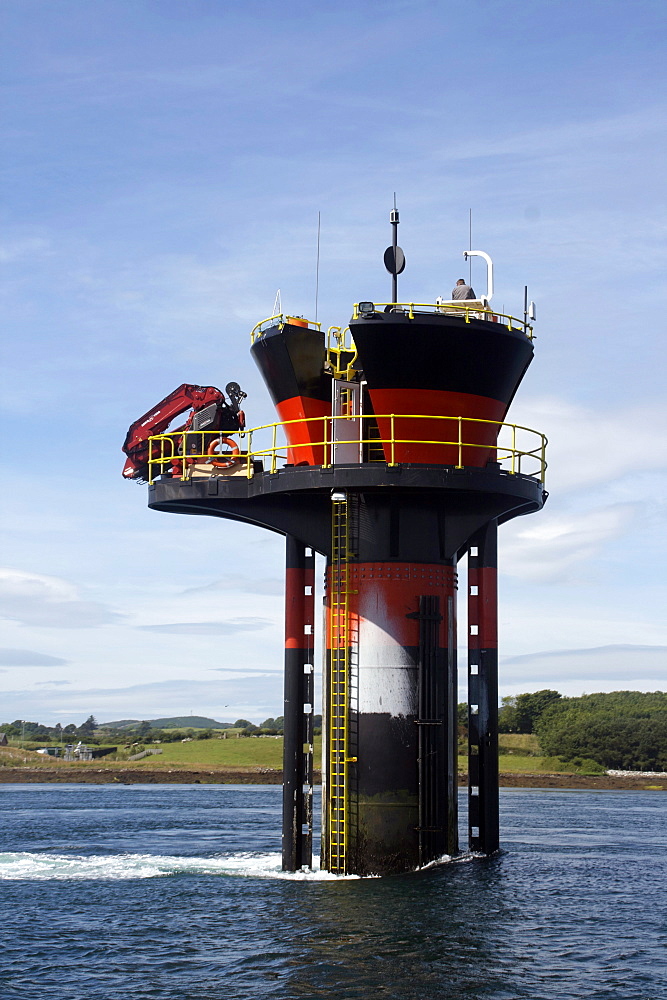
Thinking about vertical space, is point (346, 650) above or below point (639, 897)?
above

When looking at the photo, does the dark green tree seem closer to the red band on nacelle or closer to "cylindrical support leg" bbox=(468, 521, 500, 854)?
"cylindrical support leg" bbox=(468, 521, 500, 854)

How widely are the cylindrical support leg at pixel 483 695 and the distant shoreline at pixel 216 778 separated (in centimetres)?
5680

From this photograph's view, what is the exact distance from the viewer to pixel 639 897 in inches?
1230

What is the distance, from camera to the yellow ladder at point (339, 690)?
30.6 m

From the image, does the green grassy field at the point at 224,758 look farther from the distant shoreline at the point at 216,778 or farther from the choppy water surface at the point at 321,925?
the choppy water surface at the point at 321,925

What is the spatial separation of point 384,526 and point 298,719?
19.4ft

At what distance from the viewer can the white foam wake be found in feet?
110

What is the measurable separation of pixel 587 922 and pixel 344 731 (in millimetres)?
7416

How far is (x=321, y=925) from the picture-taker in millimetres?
25531

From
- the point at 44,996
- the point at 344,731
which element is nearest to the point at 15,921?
the point at 44,996

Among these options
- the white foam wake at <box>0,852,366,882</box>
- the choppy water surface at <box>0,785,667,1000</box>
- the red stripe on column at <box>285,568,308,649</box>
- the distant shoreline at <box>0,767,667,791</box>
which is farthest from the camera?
the distant shoreline at <box>0,767,667,791</box>

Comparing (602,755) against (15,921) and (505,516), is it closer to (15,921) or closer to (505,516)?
(505,516)

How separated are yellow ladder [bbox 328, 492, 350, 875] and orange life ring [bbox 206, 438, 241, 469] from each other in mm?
3467

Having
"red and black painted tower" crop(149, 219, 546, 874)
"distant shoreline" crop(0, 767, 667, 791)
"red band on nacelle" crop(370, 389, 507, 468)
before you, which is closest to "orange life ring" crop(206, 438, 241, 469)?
"red and black painted tower" crop(149, 219, 546, 874)
